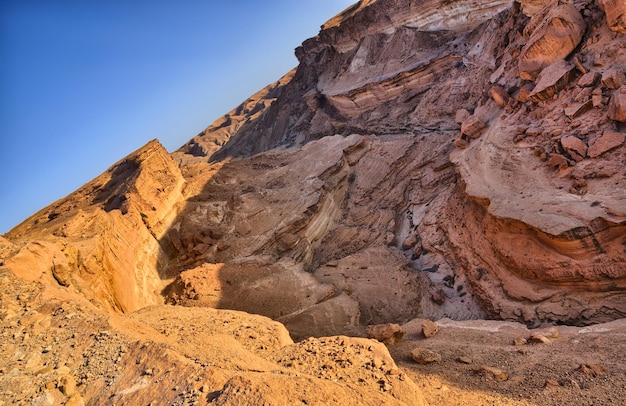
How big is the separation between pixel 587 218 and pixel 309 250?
6.79 meters

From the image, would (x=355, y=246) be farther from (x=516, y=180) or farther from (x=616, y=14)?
(x=616, y=14)

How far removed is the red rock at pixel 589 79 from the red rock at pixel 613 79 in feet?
0.67

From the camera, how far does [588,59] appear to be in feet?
28.2

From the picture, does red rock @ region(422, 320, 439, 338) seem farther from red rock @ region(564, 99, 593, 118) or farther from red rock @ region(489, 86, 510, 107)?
red rock @ region(489, 86, 510, 107)

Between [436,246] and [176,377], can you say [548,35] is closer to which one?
[436,246]

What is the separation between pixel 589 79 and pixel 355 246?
22.9 feet

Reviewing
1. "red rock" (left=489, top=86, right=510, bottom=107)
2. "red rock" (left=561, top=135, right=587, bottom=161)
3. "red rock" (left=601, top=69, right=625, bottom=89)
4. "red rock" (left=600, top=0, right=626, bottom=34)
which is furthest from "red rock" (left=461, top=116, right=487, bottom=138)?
"red rock" (left=600, top=0, right=626, bottom=34)

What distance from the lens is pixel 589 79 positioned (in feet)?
26.6

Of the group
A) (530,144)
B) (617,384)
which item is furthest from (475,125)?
(617,384)

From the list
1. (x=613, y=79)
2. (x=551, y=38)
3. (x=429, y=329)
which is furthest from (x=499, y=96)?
(x=429, y=329)

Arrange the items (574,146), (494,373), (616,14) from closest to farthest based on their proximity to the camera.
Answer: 1. (494,373)
2. (574,146)
3. (616,14)

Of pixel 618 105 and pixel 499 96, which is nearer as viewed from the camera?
pixel 618 105

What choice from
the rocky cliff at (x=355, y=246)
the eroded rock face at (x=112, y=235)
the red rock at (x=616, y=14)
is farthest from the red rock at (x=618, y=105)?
the eroded rock face at (x=112, y=235)

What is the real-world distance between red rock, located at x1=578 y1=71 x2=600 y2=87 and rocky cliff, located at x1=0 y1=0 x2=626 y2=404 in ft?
0.15
